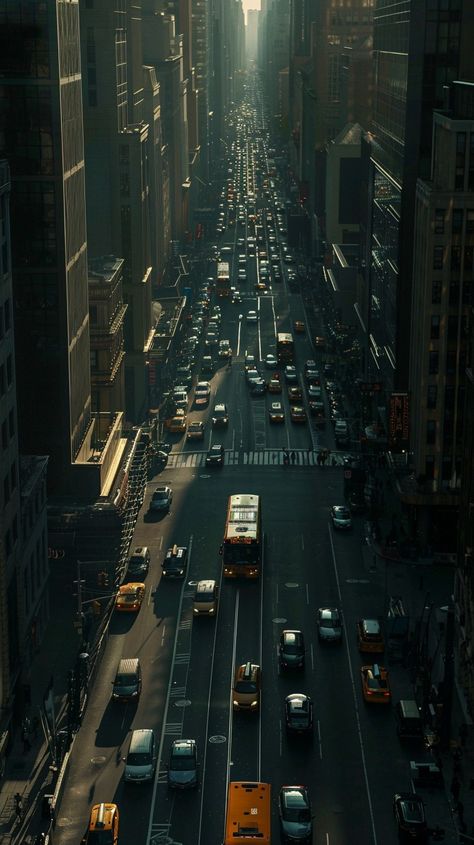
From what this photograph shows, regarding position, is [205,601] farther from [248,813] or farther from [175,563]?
[248,813]

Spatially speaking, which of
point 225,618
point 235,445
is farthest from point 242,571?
point 235,445

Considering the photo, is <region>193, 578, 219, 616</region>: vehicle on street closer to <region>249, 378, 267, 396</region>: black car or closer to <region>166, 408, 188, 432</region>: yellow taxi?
<region>166, 408, 188, 432</region>: yellow taxi

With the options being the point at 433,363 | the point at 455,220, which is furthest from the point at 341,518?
the point at 455,220

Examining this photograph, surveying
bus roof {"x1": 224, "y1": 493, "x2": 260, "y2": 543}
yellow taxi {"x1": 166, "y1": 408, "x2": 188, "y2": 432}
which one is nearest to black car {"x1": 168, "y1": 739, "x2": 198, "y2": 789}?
bus roof {"x1": 224, "y1": 493, "x2": 260, "y2": 543}

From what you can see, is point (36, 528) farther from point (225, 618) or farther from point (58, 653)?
point (225, 618)

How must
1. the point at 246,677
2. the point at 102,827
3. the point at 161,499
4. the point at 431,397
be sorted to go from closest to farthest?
the point at 102,827 < the point at 246,677 < the point at 431,397 < the point at 161,499
